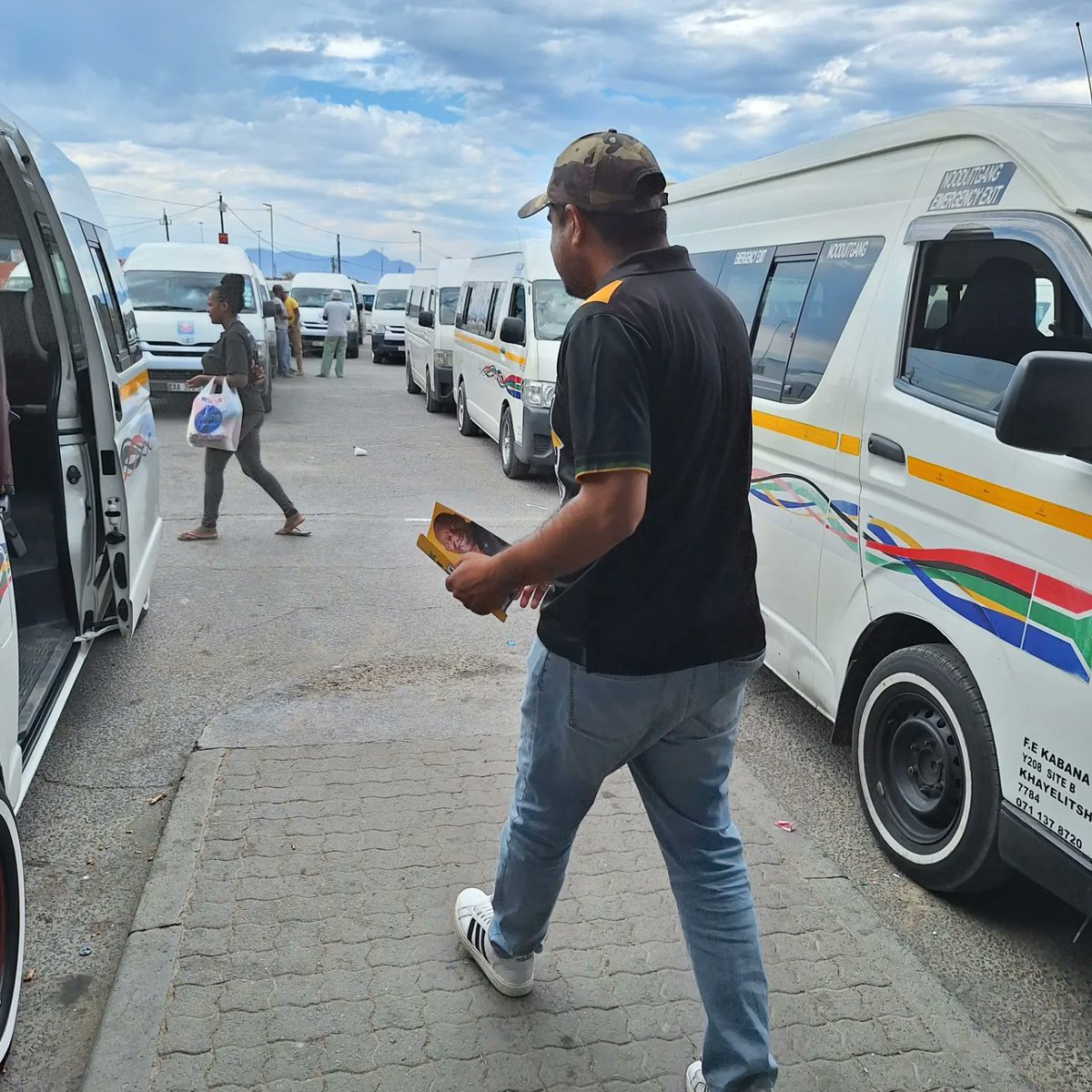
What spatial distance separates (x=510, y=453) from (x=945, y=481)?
778cm

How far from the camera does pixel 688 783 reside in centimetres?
218

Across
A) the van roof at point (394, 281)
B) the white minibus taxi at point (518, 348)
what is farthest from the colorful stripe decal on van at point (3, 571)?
the van roof at point (394, 281)

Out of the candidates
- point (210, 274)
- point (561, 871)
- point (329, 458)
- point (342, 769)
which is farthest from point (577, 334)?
point (210, 274)

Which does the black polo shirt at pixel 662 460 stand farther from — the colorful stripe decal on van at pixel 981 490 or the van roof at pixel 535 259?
the van roof at pixel 535 259

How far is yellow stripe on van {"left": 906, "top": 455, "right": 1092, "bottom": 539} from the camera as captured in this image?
255cm

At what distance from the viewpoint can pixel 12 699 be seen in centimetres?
276

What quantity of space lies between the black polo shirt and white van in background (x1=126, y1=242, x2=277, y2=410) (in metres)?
12.1

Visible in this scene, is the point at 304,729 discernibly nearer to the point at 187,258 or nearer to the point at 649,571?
the point at 649,571

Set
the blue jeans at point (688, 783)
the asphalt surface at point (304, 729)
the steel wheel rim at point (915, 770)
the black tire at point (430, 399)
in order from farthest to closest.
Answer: the black tire at point (430, 399), the steel wheel rim at point (915, 770), the asphalt surface at point (304, 729), the blue jeans at point (688, 783)

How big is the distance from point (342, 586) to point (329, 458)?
17.1 ft

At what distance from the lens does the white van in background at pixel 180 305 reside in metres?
13.9

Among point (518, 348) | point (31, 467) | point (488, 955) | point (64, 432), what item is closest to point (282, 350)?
point (518, 348)

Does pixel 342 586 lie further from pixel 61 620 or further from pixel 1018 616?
pixel 1018 616

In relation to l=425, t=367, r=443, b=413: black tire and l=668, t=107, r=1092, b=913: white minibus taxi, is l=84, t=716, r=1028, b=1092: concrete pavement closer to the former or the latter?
l=668, t=107, r=1092, b=913: white minibus taxi
